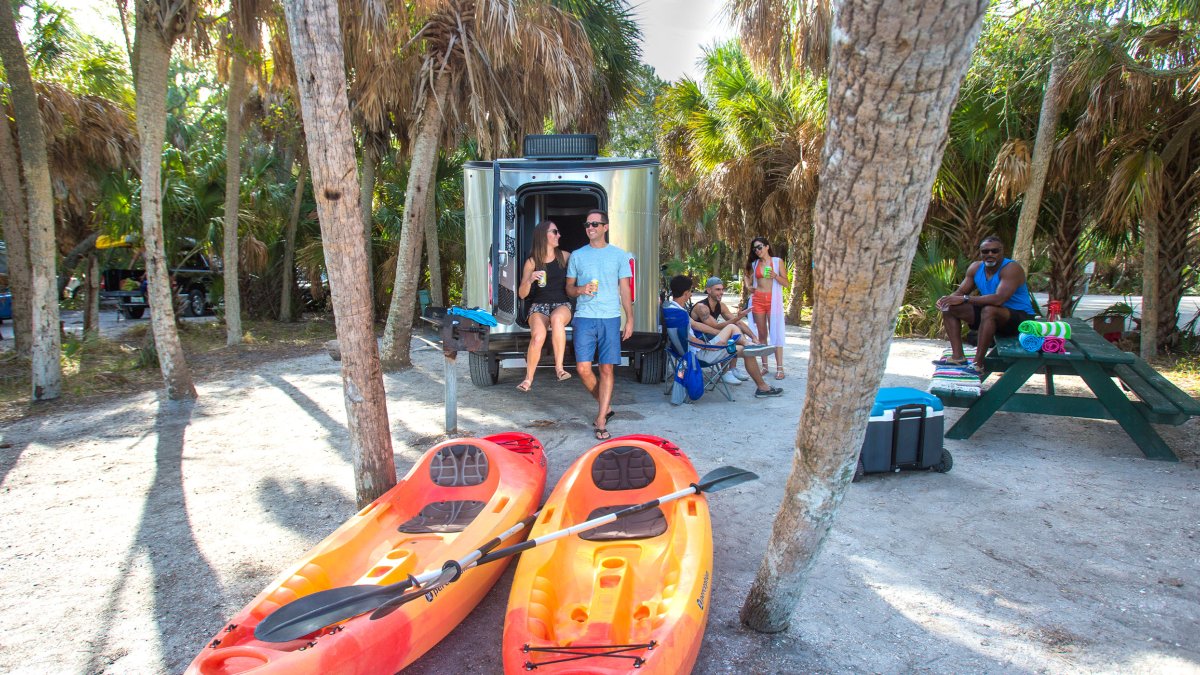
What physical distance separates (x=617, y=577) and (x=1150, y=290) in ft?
30.3

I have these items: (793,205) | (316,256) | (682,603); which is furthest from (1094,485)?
(316,256)

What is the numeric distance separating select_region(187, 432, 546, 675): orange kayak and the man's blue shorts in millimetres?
1423

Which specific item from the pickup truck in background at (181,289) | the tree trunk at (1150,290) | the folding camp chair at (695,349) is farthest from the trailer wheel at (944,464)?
the pickup truck in background at (181,289)

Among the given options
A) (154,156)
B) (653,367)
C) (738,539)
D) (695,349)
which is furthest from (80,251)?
(738,539)

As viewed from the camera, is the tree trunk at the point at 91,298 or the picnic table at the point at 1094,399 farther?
the tree trunk at the point at 91,298

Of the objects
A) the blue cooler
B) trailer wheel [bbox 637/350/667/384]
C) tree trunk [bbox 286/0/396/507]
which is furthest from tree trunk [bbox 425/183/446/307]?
the blue cooler

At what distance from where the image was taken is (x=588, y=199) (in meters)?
9.10

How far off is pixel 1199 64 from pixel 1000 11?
222 centimetres

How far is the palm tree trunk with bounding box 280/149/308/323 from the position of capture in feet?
44.3

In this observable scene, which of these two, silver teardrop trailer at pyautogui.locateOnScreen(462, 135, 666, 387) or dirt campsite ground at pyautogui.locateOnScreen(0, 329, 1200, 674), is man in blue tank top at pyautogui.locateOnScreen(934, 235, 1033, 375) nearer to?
dirt campsite ground at pyautogui.locateOnScreen(0, 329, 1200, 674)

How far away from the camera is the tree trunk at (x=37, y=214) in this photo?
6758 millimetres

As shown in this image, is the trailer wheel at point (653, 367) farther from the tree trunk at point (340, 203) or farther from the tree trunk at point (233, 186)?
the tree trunk at point (233, 186)

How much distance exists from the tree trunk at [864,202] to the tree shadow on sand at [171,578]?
9.01 feet

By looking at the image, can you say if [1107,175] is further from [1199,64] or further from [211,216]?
[211,216]
